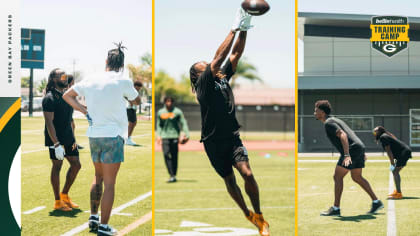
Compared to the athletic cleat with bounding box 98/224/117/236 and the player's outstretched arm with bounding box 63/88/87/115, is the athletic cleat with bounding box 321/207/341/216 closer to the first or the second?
the athletic cleat with bounding box 98/224/117/236

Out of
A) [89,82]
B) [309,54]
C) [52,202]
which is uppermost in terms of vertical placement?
[309,54]

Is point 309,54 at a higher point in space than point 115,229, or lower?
higher

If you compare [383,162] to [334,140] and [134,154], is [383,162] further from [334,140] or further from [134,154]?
[134,154]

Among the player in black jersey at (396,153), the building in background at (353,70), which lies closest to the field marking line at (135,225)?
the building in background at (353,70)

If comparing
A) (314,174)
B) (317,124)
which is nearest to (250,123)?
(317,124)

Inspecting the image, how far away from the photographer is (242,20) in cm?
480

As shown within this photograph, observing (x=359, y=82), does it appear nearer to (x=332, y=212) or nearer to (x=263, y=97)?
(x=332, y=212)

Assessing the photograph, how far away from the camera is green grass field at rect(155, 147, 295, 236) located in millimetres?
8059

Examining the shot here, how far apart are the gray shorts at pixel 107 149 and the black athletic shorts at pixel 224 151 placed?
96 cm

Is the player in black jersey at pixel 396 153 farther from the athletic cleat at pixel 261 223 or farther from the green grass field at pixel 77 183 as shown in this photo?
the athletic cleat at pixel 261 223

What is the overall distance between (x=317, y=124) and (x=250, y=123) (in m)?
28.4

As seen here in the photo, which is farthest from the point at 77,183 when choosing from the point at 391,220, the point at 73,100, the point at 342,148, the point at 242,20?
the point at 391,220

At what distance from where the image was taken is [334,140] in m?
7.49

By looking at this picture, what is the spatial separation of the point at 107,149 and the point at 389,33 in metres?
5.04
